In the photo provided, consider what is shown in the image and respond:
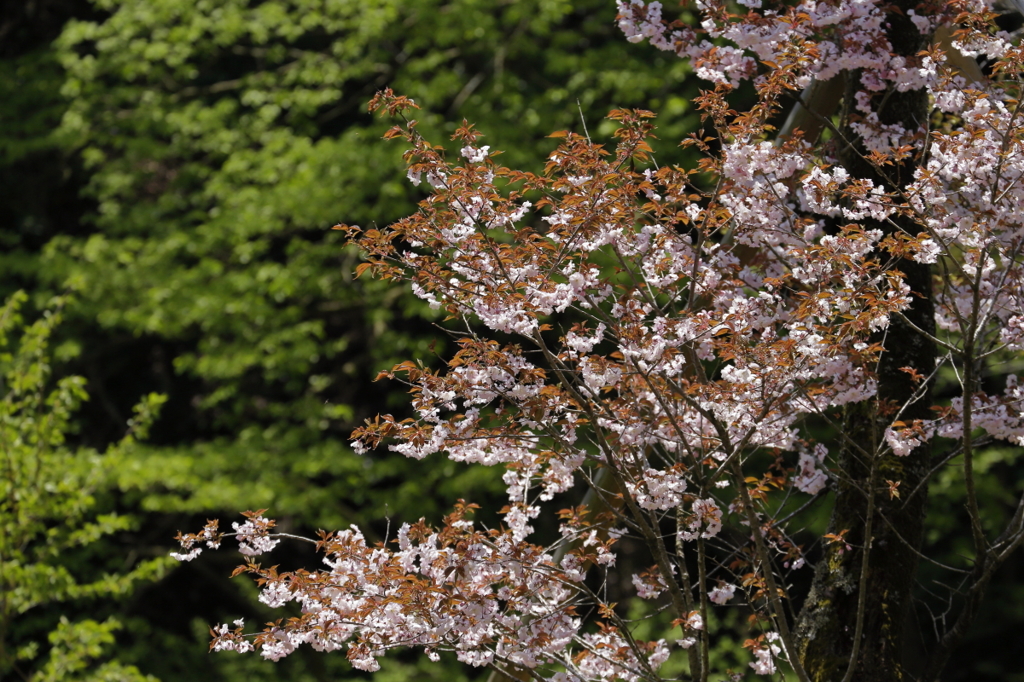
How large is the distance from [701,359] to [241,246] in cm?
553

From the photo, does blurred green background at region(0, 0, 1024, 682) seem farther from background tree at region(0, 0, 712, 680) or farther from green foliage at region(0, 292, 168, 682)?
green foliage at region(0, 292, 168, 682)

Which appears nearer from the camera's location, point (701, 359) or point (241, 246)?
point (701, 359)

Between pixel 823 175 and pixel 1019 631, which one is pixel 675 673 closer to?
pixel 1019 631

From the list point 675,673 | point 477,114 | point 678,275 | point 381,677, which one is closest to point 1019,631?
point 675,673

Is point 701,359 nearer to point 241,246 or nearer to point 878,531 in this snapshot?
point 878,531

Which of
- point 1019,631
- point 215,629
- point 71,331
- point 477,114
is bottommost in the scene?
point 1019,631

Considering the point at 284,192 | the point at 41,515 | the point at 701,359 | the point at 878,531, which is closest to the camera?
the point at 701,359

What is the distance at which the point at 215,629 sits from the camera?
7.83 feet

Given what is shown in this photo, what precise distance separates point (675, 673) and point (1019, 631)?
10.5 ft

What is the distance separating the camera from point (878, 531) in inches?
106

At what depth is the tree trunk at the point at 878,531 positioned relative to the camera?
2664 millimetres

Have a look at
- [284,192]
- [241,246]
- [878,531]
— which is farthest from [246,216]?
[878,531]

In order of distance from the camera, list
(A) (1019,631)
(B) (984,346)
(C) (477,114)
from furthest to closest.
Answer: (A) (1019,631) < (C) (477,114) < (B) (984,346)

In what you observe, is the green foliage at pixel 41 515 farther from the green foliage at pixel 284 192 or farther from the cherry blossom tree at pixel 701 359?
the cherry blossom tree at pixel 701 359
